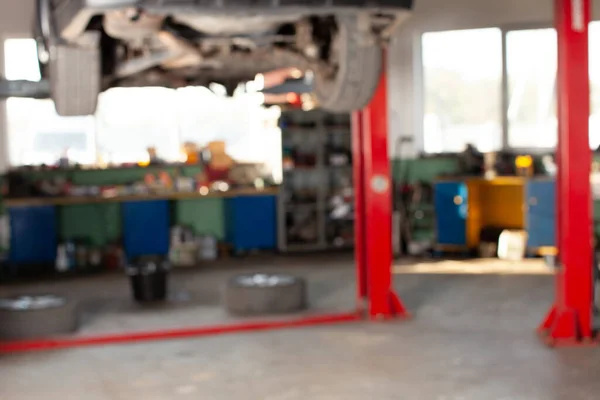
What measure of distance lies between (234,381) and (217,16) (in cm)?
192

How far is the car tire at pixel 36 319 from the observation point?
17.8 feet

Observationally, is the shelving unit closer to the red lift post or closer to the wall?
the wall

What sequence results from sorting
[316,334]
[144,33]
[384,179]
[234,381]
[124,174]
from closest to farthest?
[144,33] < [234,381] < [316,334] < [384,179] < [124,174]

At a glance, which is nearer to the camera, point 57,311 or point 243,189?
point 57,311

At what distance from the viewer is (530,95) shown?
32.0 feet

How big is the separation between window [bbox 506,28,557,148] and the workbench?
2.90 meters

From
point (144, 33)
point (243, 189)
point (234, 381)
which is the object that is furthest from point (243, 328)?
point (243, 189)

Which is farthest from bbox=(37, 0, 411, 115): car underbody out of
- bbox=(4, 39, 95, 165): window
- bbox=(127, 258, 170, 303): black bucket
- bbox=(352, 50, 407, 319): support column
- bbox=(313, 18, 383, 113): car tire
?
bbox=(4, 39, 95, 165): window

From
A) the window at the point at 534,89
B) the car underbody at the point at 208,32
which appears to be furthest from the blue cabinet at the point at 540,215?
the car underbody at the point at 208,32

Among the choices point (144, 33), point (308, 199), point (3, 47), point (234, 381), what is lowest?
point (234, 381)

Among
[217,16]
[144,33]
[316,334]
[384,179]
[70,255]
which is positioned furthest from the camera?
[70,255]

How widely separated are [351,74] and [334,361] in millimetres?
1606

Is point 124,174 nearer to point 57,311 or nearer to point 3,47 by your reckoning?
point 3,47

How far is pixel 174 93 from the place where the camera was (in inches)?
383
